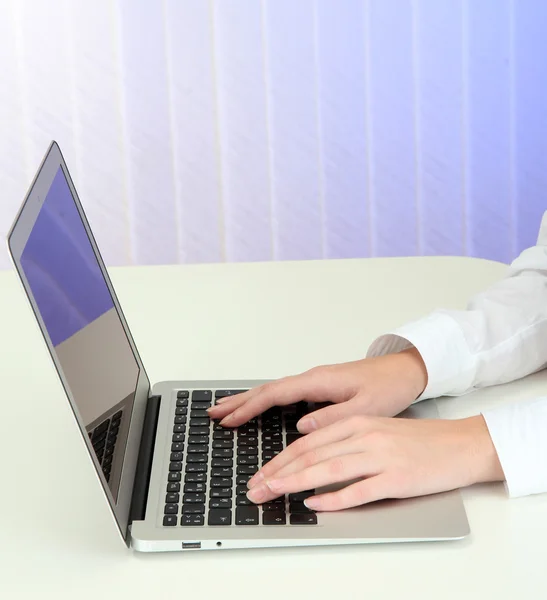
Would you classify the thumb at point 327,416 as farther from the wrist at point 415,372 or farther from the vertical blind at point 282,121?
the vertical blind at point 282,121

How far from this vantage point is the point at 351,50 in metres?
2.36

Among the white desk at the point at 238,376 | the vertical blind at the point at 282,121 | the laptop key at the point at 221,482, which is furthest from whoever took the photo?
the vertical blind at the point at 282,121

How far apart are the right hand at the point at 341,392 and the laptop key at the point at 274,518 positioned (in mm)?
142

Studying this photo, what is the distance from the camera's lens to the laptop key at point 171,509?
714mm

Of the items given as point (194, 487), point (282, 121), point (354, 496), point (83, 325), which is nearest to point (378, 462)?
point (354, 496)

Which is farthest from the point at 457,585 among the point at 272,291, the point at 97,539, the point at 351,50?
the point at 351,50

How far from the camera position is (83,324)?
2.58 feet

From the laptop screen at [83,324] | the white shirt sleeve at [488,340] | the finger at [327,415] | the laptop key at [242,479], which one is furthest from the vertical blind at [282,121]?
the laptop key at [242,479]

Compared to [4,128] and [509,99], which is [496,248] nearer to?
[509,99]

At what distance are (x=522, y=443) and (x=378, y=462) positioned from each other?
0.13 m

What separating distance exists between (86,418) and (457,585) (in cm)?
29

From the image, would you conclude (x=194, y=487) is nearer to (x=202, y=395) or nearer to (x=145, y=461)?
(x=145, y=461)

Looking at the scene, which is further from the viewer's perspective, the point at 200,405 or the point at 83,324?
the point at 200,405

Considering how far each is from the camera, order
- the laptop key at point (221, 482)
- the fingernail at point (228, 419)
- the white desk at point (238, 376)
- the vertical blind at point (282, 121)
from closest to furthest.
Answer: the white desk at point (238, 376)
the laptop key at point (221, 482)
the fingernail at point (228, 419)
the vertical blind at point (282, 121)
